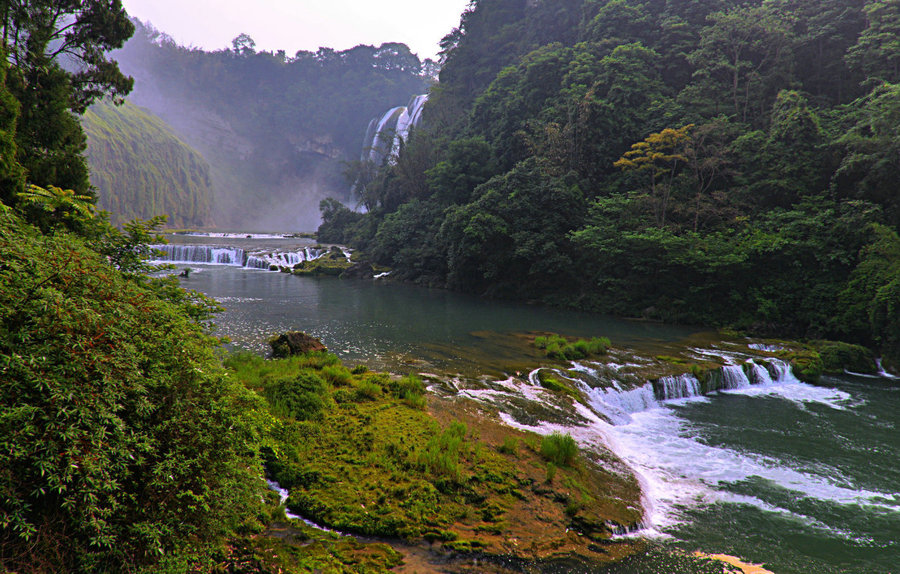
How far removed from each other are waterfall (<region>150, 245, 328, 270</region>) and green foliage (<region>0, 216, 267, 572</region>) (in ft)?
124

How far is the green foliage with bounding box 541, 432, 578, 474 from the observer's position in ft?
24.4

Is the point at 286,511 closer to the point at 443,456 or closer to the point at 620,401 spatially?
the point at 443,456

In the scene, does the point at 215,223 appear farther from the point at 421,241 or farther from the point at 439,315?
the point at 439,315

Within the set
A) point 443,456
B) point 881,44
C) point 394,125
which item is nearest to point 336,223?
point 394,125

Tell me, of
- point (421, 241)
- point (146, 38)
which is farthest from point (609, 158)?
point (146, 38)

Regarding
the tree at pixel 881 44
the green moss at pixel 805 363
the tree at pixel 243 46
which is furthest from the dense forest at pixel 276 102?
the green moss at pixel 805 363

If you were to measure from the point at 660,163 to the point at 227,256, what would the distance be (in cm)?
3707

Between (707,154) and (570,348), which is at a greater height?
(707,154)

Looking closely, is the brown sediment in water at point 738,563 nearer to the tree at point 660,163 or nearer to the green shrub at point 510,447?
the green shrub at point 510,447

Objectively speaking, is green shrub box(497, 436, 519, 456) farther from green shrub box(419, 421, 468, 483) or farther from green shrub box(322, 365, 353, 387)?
green shrub box(322, 365, 353, 387)

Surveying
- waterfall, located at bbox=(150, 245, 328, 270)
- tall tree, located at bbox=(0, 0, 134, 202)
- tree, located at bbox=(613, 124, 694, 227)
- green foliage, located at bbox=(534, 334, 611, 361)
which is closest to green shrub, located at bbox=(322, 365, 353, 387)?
tall tree, located at bbox=(0, 0, 134, 202)

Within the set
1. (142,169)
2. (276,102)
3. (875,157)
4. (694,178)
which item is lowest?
(875,157)

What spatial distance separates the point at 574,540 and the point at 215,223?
11579cm

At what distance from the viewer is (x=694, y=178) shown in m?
24.2
